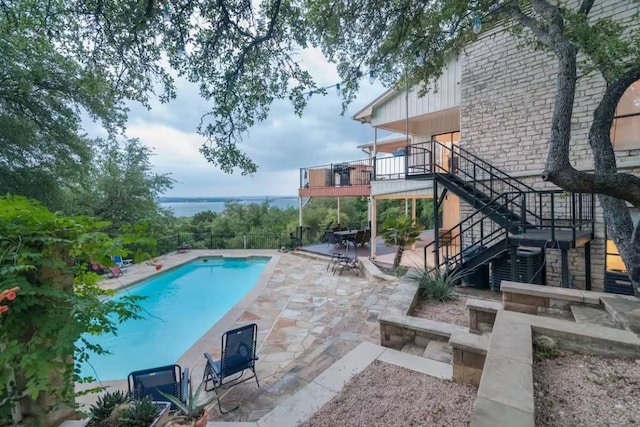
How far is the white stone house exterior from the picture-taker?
5941 millimetres

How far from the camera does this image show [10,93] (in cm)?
687

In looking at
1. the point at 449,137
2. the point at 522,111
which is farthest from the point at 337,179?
the point at 522,111

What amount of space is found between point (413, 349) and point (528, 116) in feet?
21.1

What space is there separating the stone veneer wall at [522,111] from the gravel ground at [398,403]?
5822 millimetres

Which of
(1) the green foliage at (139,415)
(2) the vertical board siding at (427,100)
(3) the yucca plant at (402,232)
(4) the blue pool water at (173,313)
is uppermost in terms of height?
(2) the vertical board siding at (427,100)

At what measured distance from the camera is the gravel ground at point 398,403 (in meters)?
2.34

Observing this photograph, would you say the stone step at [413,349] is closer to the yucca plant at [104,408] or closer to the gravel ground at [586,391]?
the gravel ground at [586,391]

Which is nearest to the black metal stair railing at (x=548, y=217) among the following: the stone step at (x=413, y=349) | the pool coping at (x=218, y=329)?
the stone step at (x=413, y=349)

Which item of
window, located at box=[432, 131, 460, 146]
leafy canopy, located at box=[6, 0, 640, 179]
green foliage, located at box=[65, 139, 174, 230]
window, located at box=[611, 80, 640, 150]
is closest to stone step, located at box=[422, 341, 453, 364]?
leafy canopy, located at box=[6, 0, 640, 179]

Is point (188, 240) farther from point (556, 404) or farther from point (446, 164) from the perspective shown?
point (556, 404)

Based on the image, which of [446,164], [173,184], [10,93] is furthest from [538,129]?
[173,184]

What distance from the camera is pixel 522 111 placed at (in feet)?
23.6

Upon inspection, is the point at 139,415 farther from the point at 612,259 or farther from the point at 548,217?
the point at 612,259

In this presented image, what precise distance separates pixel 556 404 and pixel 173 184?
15238 millimetres
